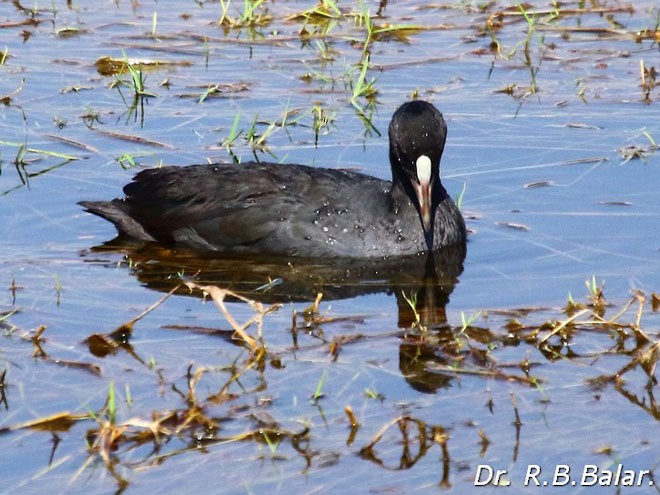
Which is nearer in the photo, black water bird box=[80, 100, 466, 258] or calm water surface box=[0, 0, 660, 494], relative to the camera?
calm water surface box=[0, 0, 660, 494]

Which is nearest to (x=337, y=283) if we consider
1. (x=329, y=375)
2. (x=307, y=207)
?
(x=307, y=207)

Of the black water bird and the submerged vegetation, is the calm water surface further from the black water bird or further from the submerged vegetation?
the black water bird

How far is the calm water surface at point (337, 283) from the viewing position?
18.0 ft

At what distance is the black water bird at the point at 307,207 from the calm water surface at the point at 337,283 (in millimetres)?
265

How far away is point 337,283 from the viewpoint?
7.77m

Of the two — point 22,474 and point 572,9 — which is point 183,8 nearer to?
point 572,9

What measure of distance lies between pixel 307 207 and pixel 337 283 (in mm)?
615

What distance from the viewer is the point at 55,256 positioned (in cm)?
Result: 800

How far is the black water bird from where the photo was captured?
8102 mm

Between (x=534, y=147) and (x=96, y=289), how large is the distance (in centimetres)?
317

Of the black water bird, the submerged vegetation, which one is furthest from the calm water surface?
the black water bird

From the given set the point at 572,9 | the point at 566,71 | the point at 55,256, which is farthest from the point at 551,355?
the point at 572,9

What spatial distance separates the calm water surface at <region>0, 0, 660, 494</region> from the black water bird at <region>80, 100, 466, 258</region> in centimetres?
26

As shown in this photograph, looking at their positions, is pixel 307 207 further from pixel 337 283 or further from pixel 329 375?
pixel 329 375
